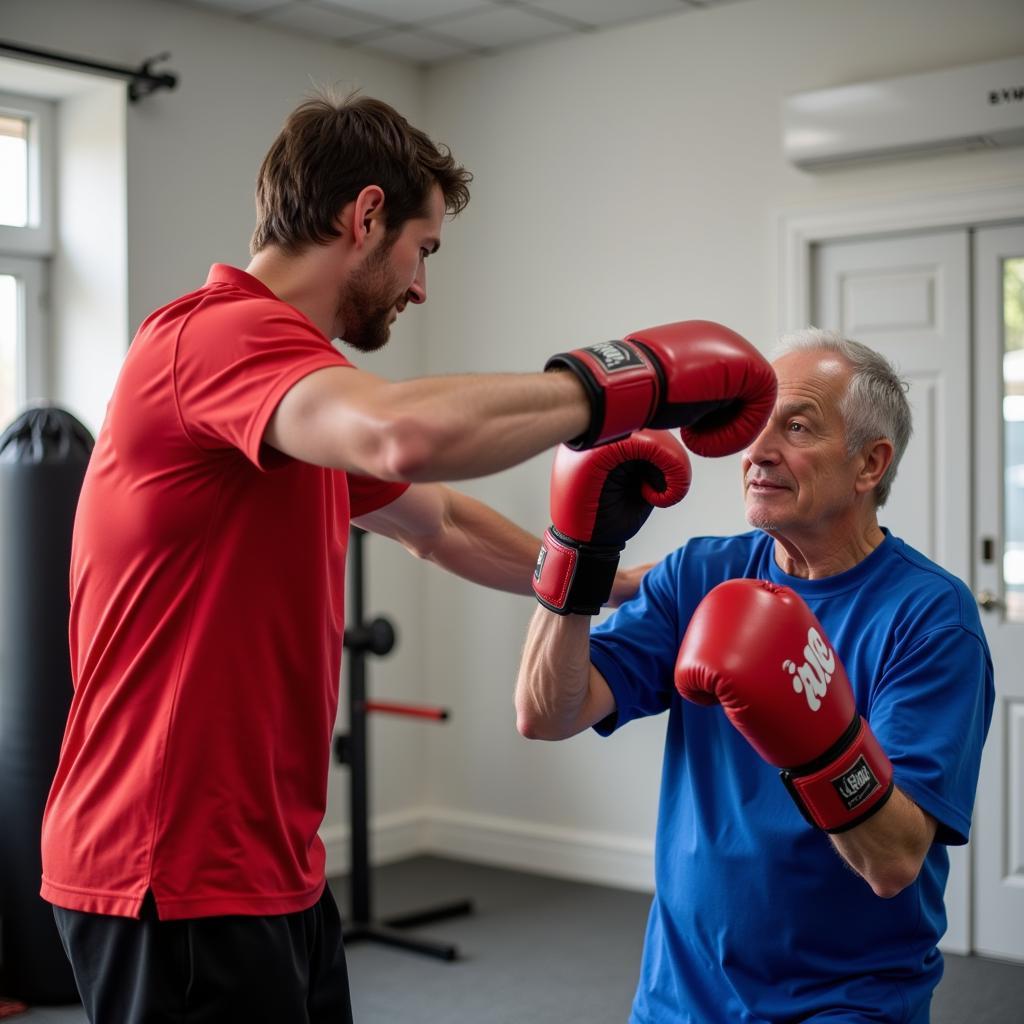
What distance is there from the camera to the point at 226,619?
1507mm

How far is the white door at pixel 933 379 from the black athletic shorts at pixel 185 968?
288 cm

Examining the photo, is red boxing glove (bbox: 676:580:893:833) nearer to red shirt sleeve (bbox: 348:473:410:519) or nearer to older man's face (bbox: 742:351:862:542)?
older man's face (bbox: 742:351:862:542)

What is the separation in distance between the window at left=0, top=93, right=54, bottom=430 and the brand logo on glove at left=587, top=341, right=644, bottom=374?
3346 millimetres

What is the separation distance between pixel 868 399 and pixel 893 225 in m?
2.40

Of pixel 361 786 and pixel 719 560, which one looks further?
pixel 361 786

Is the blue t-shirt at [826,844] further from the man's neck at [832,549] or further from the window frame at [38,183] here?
the window frame at [38,183]

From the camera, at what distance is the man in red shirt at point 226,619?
4.58 feet

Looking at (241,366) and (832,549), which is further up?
(241,366)

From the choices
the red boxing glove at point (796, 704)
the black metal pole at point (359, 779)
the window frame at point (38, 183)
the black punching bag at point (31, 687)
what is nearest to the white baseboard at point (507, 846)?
the black metal pole at point (359, 779)

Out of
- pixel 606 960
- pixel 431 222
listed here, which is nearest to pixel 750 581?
pixel 431 222

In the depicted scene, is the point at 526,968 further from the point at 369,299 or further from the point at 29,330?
the point at 369,299

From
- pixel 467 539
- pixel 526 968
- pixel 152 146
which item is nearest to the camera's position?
pixel 467 539

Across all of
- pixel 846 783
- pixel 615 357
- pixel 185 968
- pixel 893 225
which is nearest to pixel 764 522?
pixel 846 783

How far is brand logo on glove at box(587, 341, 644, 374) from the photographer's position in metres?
1.32
